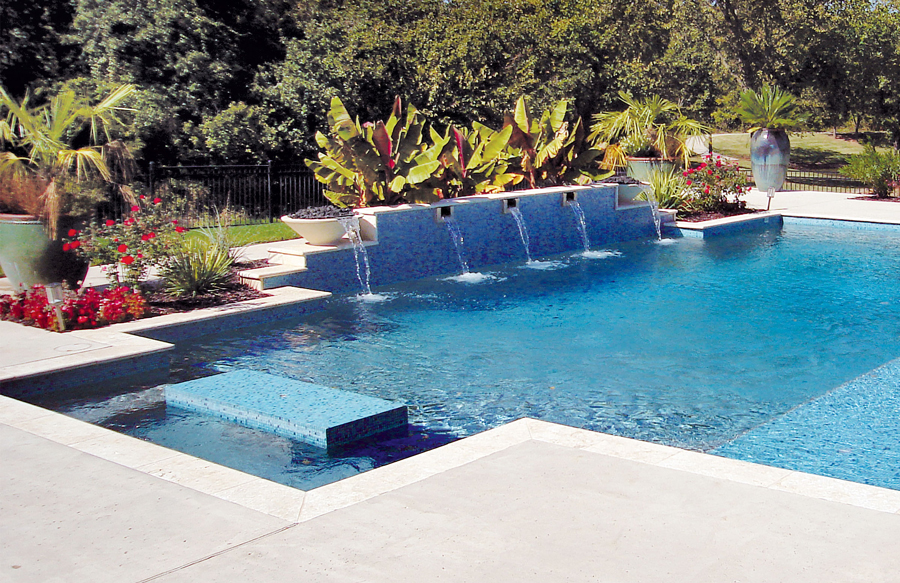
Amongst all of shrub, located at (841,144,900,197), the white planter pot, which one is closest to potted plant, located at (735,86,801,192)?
shrub, located at (841,144,900,197)

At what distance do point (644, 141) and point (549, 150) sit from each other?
426cm

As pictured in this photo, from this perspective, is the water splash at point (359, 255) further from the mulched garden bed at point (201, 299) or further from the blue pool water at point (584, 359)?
the mulched garden bed at point (201, 299)

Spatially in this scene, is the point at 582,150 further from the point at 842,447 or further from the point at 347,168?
the point at 842,447

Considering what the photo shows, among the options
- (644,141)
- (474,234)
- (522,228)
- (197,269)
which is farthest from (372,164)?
(644,141)

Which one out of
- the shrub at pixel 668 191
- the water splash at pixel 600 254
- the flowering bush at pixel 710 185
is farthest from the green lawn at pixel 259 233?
the flowering bush at pixel 710 185

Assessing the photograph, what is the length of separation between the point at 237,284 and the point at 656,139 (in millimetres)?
11257

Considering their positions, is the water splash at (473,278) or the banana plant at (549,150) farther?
the banana plant at (549,150)

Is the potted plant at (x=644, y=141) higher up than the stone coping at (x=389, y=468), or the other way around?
the potted plant at (x=644, y=141)

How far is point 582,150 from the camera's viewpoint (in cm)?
1636

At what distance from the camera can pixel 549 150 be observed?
15531 millimetres

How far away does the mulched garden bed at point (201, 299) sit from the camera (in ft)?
31.4

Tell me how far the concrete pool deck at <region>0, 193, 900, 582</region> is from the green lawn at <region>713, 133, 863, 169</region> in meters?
33.3

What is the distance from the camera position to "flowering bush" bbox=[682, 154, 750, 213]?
58.6ft

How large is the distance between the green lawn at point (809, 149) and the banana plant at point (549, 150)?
72.1ft
